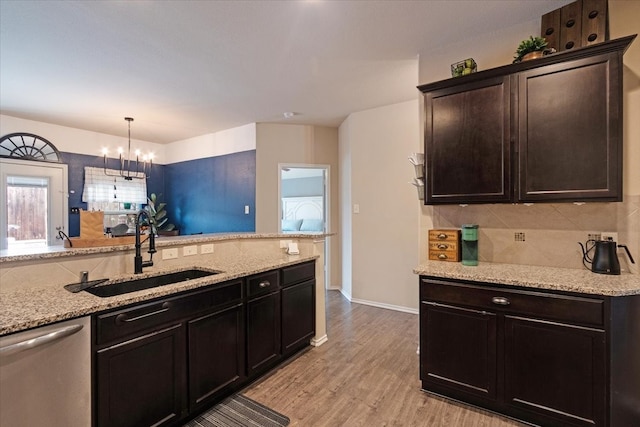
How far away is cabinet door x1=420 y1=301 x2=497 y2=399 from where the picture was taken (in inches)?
77.9

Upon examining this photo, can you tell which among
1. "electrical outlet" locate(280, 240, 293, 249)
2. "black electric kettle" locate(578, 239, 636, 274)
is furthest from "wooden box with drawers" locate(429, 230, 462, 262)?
"electrical outlet" locate(280, 240, 293, 249)

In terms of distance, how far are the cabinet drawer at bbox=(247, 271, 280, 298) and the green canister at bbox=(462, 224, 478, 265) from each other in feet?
4.90

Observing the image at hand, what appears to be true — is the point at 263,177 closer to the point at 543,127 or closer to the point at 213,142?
the point at 213,142

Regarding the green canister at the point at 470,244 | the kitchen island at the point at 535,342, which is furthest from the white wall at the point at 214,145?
the kitchen island at the point at 535,342

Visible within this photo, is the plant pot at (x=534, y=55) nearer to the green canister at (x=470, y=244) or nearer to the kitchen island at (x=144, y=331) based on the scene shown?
the green canister at (x=470, y=244)

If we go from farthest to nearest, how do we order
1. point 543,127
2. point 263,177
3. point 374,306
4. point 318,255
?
1. point 263,177
2. point 374,306
3. point 318,255
4. point 543,127

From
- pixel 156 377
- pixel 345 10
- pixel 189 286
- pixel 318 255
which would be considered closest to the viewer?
pixel 156 377

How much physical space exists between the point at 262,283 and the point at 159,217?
4.46 m

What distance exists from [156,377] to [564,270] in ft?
8.79

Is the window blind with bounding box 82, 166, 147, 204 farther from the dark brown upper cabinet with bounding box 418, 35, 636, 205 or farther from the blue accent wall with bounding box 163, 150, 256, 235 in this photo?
the dark brown upper cabinet with bounding box 418, 35, 636, 205

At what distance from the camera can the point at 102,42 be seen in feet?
8.45

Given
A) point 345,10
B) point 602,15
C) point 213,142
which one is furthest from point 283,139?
point 602,15

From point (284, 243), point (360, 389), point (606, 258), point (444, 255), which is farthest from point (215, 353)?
point (606, 258)

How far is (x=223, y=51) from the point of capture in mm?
2738
